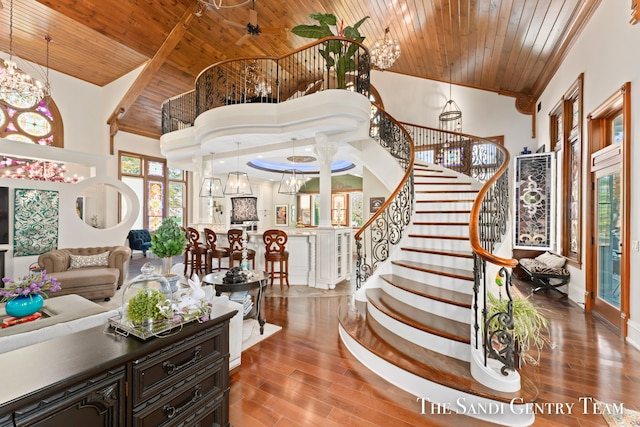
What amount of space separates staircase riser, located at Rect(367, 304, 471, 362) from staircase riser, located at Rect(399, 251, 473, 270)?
1.17 meters

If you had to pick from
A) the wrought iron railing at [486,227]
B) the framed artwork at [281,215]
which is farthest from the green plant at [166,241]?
the framed artwork at [281,215]

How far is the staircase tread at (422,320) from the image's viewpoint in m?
2.52

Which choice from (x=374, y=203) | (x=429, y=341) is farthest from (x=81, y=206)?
(x=429, y=341)

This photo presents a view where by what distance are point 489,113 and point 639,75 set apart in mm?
4618

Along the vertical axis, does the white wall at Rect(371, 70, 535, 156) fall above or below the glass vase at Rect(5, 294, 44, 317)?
above

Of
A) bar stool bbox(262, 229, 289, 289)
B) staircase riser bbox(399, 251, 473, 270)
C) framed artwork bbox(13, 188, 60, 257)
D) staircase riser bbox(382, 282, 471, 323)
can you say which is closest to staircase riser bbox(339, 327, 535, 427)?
staircase riser bbox(382, 282, 471, 323)

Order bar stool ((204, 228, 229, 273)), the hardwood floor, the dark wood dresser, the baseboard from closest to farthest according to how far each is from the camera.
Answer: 1. the dark wood dresser
2. the hardwood floor
3. the baseboard
4. bar stool ((204, 228, 229, 273))

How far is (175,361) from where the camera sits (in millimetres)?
1519

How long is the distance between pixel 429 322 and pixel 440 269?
938 mm

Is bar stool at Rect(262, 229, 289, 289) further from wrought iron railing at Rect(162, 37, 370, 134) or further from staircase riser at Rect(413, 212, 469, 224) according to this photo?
wrought iron railing at Rect(162, 37, 370, 134)

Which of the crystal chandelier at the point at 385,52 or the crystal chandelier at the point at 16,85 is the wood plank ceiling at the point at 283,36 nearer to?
the crystal chandelier at the point at 385,52

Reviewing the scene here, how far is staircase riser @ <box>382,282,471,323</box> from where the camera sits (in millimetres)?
2783

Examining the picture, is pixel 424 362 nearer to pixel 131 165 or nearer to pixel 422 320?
pixel 422 320

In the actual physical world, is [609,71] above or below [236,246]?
above
